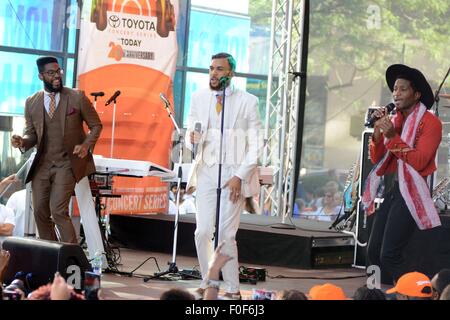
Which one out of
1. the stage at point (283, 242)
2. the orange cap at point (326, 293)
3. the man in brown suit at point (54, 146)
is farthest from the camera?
the stage at point (283, 242)

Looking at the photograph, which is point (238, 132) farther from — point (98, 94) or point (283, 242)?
point (98, 94)

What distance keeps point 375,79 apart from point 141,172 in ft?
34.5

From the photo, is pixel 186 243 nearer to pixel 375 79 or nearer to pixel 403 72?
pixel 403 72

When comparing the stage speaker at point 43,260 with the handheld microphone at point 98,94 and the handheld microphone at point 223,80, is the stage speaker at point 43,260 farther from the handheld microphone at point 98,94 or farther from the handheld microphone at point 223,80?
the handheld microphone at point 98,94

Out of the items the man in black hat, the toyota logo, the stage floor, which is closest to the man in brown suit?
the stage floor

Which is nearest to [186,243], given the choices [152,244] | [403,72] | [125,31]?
[152,244]

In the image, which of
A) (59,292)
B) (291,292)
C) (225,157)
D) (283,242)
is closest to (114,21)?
(283,242)

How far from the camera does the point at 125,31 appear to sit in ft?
34.5

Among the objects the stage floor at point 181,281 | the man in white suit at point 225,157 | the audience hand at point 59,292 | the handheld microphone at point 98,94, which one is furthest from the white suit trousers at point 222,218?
the handheld microphone at point 98,94

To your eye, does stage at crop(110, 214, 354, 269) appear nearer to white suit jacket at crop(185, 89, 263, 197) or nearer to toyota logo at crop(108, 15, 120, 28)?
toyota logo at crop(108, 15, 120, 28)

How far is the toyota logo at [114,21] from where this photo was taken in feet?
34.3

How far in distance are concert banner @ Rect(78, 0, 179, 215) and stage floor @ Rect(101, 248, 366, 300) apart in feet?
2.88

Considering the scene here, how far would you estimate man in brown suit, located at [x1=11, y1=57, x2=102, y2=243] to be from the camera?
790 centimetres
